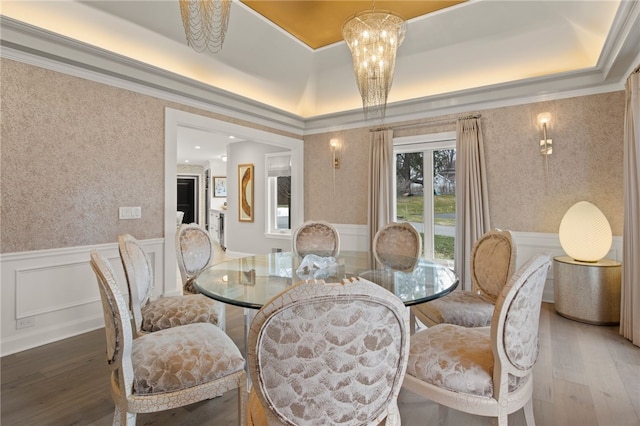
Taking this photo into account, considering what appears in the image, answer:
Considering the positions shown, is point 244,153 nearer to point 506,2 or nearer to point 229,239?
point 229,239

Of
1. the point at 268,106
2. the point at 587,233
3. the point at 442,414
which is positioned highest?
the point at 268,106

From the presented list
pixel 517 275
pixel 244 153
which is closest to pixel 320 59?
pixel 244 153

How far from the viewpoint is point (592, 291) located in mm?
3211

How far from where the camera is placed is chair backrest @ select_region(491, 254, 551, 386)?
4.25 ft

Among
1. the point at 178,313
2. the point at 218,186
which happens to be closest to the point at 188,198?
the point at 218,186

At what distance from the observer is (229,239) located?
23.9ft

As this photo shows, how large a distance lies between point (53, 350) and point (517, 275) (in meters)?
3.52

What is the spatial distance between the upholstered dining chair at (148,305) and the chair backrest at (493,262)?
1.96 metres

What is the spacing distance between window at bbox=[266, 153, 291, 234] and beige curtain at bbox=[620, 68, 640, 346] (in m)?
4.91

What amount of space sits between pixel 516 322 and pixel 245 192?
20.7 feet

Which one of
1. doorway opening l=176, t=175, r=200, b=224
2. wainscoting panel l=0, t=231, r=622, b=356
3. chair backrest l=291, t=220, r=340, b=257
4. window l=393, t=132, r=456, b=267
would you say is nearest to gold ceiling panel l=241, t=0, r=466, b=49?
window l=393, t=132, r=456, b=267

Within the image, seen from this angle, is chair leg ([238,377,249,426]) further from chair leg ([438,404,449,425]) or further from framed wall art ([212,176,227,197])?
framed wall art ([212,176,227,197])

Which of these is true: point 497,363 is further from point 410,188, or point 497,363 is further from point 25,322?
point 410,188

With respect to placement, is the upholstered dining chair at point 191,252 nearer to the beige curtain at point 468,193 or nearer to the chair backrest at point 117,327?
the chair backrest at point 117,327
